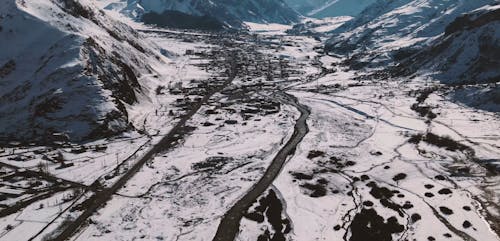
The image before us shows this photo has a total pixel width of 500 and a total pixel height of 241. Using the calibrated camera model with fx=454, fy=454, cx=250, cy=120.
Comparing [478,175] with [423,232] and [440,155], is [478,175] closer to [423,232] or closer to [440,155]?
[440,155]

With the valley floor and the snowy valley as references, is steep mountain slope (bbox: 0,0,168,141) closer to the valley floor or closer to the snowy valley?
the snowy valley

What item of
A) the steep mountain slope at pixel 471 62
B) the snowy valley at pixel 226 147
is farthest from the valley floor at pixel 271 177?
the steep mountain slope at pixel 471 62

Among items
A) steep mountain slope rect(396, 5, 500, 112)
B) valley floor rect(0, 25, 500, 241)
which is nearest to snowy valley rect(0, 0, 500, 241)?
valley floor rect(0, 25, 500, 241)

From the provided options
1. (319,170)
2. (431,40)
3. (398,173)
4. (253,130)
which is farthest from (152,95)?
(431,40)

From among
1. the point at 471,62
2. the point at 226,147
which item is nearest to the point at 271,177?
the point at 226,147

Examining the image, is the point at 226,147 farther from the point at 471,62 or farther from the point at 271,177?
the point at 471,62

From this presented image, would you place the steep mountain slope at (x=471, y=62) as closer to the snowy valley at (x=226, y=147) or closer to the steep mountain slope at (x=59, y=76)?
the snowy valley at (x=226, y=147)

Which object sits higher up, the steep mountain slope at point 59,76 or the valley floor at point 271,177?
the steep mountain slope at point 59,76

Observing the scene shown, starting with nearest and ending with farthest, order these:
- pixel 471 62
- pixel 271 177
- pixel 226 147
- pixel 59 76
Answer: pixel 271 177 < pixel 226 147 < pixel 59 76 < pixel 471 62
